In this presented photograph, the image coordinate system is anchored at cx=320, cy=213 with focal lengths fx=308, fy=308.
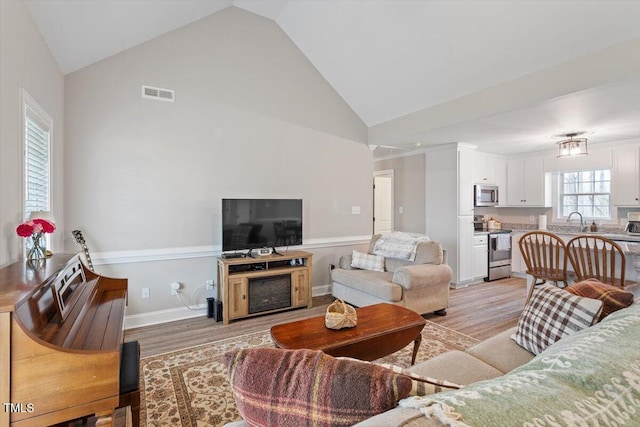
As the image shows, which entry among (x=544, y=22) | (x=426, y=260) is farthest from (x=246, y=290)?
(x=544, y=22)

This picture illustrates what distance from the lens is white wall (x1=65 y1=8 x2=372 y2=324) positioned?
3301mm

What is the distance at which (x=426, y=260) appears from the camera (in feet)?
12.8

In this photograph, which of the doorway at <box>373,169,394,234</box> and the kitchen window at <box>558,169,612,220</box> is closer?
the kitchen window at <box>558,169,612,220</box>

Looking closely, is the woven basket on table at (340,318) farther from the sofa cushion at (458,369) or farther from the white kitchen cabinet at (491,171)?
the white kitchen cabinet at (491,171)

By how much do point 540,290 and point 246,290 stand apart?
288cm

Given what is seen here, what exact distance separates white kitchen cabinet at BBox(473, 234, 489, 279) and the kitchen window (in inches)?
68.2

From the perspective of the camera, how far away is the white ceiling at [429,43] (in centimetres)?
257

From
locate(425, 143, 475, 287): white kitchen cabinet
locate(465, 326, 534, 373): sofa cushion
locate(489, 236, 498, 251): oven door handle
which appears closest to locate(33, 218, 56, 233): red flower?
locate(465, 326, 534, 373): sofa cushion

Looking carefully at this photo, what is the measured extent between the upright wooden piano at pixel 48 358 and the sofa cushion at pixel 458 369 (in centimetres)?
149

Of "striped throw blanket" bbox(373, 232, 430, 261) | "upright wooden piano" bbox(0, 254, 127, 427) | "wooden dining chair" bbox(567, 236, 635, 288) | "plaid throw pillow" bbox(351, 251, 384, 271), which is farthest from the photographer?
"plaid throw pillow" bbox(351, 251, 384, 271)

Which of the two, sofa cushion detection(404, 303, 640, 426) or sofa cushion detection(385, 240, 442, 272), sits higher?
sofa cushion detection(404, 303, 640, 426)

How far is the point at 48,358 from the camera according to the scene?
1.20 m

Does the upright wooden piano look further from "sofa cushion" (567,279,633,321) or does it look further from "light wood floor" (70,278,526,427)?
"sofa cushion" (567,279,633,321)

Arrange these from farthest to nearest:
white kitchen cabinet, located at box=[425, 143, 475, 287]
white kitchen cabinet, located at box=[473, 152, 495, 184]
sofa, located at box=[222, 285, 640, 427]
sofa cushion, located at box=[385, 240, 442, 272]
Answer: white kitchen cabinet, located at box=[473, 152, 495, 184]
white kitchen cabinet, located at box=[425, 143, 475, 287]
sofa cushion, located at box=[385, 240, 442, 272]
sofa, located at box=[222, 285, 640, 427]
